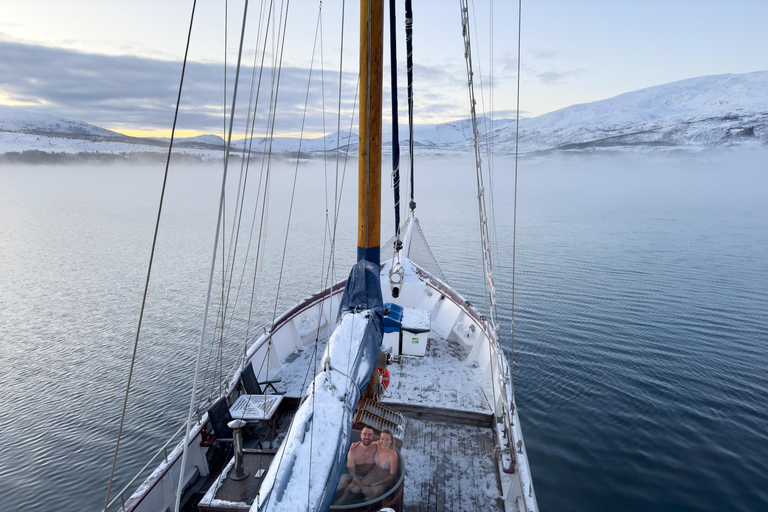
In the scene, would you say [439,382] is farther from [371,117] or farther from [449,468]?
[371,117]

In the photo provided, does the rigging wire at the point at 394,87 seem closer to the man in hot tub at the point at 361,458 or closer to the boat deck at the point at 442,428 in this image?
the boat deck at the point at 442,428

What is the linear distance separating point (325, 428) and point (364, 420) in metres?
2.22

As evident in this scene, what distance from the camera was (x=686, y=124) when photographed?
16625 centimetres

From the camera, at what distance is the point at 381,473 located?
16.1 ft

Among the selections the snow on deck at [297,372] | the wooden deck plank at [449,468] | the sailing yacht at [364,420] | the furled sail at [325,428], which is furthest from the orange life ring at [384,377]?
the furled sail at [325,428]

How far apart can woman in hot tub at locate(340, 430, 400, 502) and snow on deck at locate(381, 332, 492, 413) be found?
2585 mm

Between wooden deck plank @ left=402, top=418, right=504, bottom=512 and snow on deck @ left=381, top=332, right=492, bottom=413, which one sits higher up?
snow on deck @ left=381, top=332, right=492, bottom=413

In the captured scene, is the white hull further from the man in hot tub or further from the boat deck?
the man in hot tub

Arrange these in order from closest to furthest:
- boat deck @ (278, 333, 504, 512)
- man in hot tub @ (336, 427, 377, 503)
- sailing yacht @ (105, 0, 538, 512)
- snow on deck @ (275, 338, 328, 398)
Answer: sailing yacht @ (105, 0, 538, 512), man in hot tub @ (336, 427, 377, 503), boat deck @ (278, 333, 504, 512), snow on deck @ (275, 338, 328, 398)

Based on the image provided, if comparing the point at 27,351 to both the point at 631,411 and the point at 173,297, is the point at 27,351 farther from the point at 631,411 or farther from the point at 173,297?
the point at 631,411

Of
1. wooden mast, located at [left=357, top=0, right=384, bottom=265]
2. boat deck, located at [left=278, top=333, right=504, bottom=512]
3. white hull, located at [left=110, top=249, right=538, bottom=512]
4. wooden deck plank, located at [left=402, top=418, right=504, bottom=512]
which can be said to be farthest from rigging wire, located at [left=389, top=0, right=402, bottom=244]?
wooden deck plank, located at [left=402, top=418, right=504, bottom=512]

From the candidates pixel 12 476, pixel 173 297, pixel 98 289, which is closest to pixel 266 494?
pixel 12 476

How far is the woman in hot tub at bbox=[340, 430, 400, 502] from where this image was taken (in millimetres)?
4719

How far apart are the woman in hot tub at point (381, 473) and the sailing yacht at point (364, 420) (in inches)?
1.0
